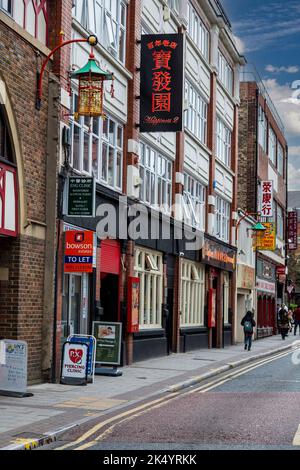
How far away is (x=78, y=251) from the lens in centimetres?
1764

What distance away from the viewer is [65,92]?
1788 cm

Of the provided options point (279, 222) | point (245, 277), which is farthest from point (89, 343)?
point (279, 222)

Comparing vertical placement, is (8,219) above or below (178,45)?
below

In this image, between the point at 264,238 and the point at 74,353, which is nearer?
the point at 74,353

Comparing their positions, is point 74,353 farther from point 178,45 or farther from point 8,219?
point 178,45

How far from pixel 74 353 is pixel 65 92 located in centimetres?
572

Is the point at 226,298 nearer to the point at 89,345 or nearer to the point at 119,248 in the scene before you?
the point at 119,248

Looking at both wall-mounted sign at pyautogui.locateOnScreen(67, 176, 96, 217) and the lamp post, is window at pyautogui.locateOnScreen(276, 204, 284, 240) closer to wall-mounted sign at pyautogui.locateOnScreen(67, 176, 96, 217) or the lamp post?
wall-mounted sign at pyautogui.locateOnScreen(67, 176, 96, 217)

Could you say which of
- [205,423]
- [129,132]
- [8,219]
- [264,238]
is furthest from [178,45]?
[264,238]

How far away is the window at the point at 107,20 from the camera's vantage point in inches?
785

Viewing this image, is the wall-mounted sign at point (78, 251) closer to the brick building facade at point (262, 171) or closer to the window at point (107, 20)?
the window at point (107, 20)

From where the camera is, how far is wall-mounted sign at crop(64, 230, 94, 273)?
1761cm

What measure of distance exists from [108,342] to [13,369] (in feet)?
15.5

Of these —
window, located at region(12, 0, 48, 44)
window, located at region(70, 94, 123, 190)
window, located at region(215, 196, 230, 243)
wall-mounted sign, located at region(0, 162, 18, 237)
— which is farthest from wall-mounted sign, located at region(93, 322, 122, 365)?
window, located at region(215, 196, 230, 243)
